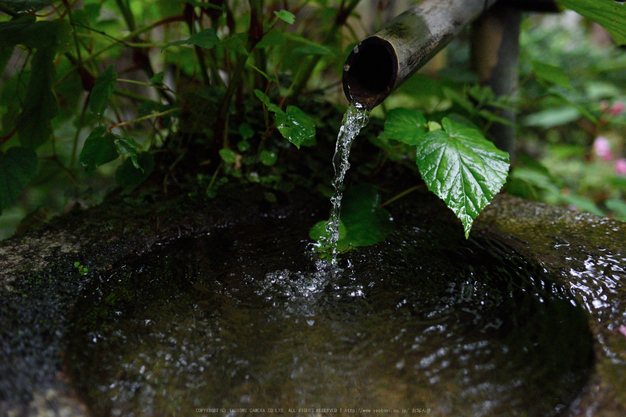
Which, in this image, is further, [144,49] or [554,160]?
[554,160]

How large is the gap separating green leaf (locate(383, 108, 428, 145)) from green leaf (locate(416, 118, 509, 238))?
68mm

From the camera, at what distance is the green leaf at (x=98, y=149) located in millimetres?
1359

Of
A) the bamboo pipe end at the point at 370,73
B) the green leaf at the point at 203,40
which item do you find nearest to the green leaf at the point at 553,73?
the bamboo pipe end at the point at 370,73

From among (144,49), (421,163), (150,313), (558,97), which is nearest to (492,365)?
(421,163)

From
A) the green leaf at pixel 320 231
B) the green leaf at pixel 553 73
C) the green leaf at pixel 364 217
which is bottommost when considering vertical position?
the green leaf at pixel 364 217

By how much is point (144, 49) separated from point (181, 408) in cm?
167

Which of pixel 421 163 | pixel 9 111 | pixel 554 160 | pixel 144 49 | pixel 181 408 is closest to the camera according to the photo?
pixel 181 408

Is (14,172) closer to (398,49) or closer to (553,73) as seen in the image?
(398,49)

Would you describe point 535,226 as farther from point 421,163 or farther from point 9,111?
point 9,111

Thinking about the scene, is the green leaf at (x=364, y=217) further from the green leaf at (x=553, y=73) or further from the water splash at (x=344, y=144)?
the green leaf at (x=553, y=73)

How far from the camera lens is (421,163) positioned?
1385mm

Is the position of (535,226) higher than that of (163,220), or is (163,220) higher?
(163,220)

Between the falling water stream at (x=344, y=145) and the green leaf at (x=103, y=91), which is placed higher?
the green leaf at (x=103, y=91)

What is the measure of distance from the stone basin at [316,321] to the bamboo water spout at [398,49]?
24.2 inches
